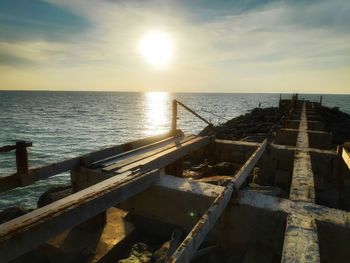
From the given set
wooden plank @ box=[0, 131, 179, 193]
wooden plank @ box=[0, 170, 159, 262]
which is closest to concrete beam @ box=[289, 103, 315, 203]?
wooden plank @ box=[0, 170, 159, 262]

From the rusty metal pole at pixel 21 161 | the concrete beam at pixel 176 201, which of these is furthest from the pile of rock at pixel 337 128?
the rusty metal pole at pixel 21 161

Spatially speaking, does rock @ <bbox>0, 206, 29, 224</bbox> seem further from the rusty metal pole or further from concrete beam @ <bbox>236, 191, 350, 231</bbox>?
concrete beam @ <bbox>236, 191, 350, 231</bbox>

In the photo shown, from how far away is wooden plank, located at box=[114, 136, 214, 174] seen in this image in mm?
4859

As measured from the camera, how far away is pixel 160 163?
5508 millimetres

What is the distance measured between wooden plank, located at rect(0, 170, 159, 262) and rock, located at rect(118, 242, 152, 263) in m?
2.12

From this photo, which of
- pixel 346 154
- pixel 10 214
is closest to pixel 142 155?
Answer: pixel 346 154

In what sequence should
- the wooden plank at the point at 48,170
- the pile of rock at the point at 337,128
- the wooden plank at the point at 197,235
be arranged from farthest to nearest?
the pile of rock at the point at 337,128, the wooden plank at the point at 48,170, the wooden plank at the point at 197,235

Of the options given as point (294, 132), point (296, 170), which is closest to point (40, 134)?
point (294, 132)

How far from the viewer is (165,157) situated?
5.78 metres

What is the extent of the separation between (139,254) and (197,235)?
11.1 ft

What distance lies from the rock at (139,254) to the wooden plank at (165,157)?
171 centimetres

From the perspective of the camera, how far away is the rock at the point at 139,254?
16.9 feet

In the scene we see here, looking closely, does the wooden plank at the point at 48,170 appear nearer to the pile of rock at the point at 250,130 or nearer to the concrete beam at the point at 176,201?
the concrete beam at the point at 176,201

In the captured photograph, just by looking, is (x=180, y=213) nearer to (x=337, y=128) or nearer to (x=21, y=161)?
(x=21, y=161)
